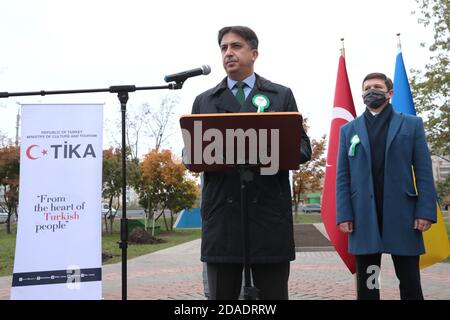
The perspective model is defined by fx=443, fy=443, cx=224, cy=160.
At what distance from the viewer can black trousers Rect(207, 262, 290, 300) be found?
223 cm

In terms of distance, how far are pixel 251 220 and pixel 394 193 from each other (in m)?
1.20

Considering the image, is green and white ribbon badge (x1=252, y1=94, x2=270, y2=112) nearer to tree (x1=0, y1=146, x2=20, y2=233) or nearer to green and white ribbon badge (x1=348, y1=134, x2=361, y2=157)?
green and white ribbon badge (x1=348, y1=134, x2=361, y2=157)

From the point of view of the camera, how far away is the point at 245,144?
199 cm

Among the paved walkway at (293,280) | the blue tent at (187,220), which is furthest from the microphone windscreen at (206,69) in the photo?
the blue tent at (187,220)

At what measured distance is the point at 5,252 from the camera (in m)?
11.1

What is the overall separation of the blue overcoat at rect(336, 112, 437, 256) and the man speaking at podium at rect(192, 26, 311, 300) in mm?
898

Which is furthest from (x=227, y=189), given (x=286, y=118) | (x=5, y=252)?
(x=5, y=252)

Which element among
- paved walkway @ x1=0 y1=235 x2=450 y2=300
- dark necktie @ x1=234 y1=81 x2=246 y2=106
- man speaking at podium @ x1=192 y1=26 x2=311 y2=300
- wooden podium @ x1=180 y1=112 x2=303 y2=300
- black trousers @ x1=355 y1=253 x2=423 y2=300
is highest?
dark necktie @ x1=234 y1=81 x2=246 y2=106

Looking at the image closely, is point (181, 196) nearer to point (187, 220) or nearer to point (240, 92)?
point (187, 220)

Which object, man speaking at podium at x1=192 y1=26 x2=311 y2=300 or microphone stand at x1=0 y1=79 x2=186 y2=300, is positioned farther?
microphone stand at x1=0 y1=79 x2=186 y2=300

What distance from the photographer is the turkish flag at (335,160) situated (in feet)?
15.1

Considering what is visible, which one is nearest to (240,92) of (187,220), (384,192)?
(384,192)

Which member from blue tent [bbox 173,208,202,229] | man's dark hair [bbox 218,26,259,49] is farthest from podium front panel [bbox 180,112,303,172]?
blue tent [bbox 173,208,202,229]
